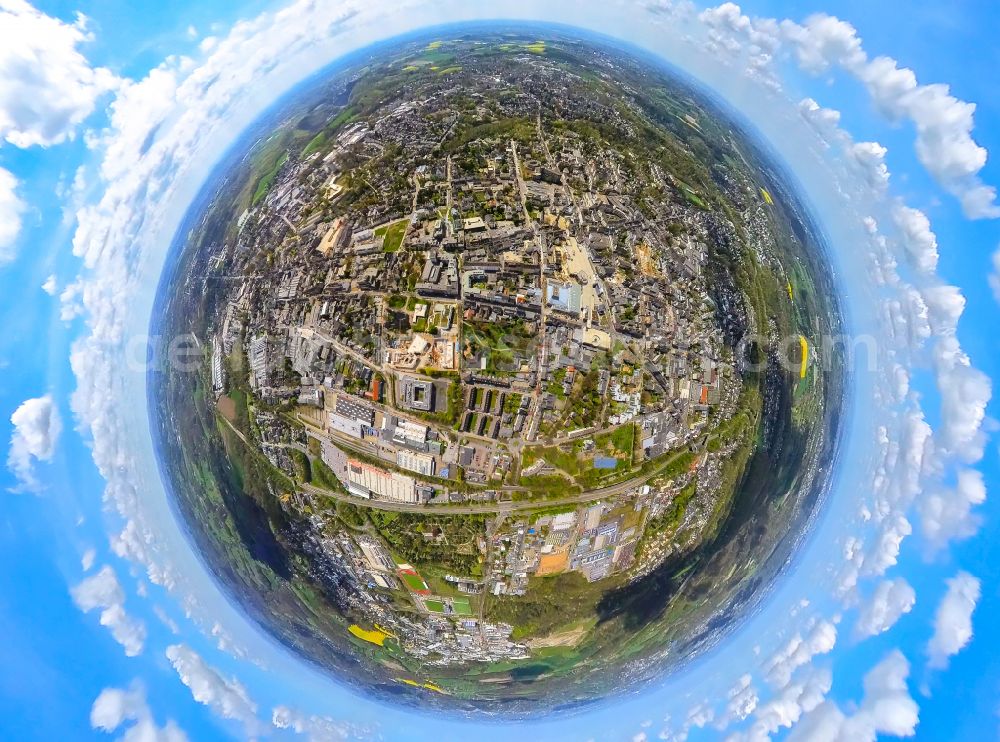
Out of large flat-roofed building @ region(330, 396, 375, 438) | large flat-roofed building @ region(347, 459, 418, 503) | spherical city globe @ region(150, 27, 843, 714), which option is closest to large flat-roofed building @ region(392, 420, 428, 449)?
spherical city globe @ region(150, 27, 843, 714)

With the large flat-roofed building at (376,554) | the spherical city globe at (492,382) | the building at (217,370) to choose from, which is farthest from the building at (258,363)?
the large flat-roofed building at (376,554)

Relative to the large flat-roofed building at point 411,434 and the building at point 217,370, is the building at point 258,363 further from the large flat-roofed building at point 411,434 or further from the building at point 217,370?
the large flat-roofed building at point 411,434

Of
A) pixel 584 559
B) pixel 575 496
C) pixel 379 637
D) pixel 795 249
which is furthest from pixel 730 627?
pixel 795 249

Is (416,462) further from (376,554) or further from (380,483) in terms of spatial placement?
(376,554)

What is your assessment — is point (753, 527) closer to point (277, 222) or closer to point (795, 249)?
point (795, 249)

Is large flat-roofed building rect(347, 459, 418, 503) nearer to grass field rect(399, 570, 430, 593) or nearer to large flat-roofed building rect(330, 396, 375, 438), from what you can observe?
large flat-roofed building rect(330, 396, 375, 438)
